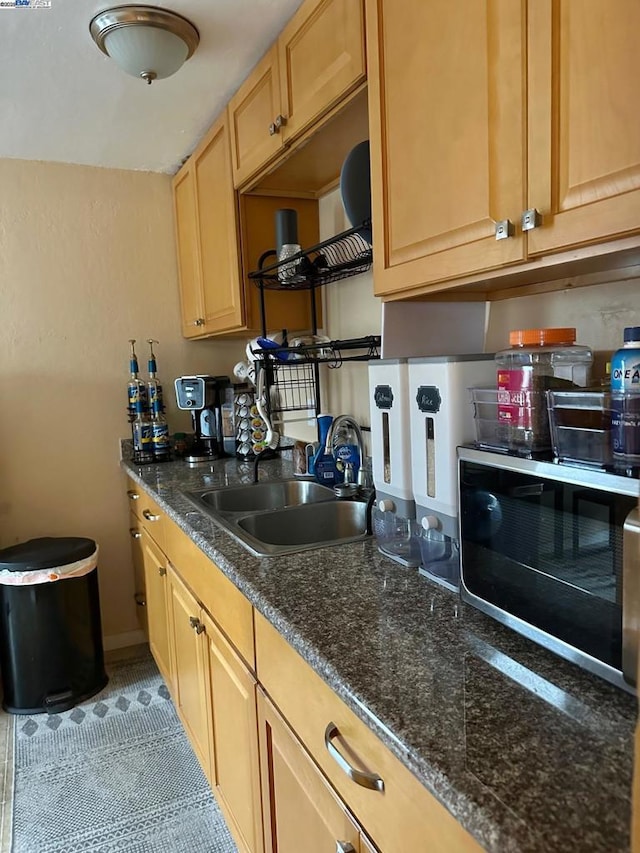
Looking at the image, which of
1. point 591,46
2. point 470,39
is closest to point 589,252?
point 591,46

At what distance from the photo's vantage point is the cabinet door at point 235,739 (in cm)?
126

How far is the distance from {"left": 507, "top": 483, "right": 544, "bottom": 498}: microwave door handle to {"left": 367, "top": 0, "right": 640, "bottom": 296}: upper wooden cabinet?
341 mm

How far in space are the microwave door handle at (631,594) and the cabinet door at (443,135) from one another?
1.47 feet

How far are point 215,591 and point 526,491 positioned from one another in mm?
864

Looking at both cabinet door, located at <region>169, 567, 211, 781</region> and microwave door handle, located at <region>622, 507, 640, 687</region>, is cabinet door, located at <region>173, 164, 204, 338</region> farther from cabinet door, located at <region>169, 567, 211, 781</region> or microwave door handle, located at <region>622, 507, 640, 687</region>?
microwave door handle, located at <region>622, 507, 640, 687</region>

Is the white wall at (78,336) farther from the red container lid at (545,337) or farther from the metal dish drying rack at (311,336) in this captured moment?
the red container lid at (545,337)

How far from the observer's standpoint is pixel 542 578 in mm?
852

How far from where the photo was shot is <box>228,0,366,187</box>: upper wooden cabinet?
129 centimetres

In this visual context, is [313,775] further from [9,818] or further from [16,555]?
[16,555]

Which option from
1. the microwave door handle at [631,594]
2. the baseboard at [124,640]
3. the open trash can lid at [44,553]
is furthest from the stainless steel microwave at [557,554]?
the baseboard at [124,640]

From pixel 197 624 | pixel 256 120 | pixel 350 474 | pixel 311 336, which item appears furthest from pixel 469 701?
pixel 256 120

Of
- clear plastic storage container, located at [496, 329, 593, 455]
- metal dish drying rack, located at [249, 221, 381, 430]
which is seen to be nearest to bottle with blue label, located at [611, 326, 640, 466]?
clear plastic storage container, located at [496, 329, 593, 455]

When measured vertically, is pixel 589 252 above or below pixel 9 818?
above

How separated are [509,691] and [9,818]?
5.69ft
